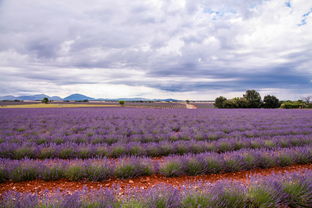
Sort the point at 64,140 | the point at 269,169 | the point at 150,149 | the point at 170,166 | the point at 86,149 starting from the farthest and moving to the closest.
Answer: the point at 64,140, the point at 150,149, the point at 86,149, the point at 269,169, the point at 170,166

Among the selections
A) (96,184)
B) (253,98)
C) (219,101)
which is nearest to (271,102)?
(253,98)

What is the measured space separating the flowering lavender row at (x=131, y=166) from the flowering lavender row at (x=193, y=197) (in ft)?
3.95

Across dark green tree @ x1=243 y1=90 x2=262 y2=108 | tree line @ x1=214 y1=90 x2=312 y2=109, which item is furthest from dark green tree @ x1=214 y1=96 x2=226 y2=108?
dark green tree @ x1=243 y1=90 x2=262 y2=108

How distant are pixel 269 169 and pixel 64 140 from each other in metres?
6.32

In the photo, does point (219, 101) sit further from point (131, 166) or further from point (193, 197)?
point (193, 197)

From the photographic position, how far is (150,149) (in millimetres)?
5543

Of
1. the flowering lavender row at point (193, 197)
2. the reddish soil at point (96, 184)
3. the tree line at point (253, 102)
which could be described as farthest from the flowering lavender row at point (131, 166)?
the tree line at point (253, 102)

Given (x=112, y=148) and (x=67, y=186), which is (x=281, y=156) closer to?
(x=112, y=148)

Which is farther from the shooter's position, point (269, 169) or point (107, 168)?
point (269, 169)

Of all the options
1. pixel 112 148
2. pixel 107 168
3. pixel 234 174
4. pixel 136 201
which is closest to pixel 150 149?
pixel 112 148

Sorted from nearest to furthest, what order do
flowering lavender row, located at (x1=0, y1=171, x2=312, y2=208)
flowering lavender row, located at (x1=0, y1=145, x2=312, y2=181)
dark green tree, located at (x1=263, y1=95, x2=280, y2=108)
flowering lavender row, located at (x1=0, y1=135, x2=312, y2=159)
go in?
flowering lavender row, located at (x1=0, y1=171, x2=312, y2=208)
flowering lavender row, located at (x1=0, y1=145, x2=312, y2=181)
flowering lavender row, located at (x1=0, y1=135, x2=312, y2=159)
dark green tree, located at (x1=263, y1=95, x2=280, y2=108)

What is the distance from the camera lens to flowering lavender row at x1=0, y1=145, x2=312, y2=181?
3.67 meters

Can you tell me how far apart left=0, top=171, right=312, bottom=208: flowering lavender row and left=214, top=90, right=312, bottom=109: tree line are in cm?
4067

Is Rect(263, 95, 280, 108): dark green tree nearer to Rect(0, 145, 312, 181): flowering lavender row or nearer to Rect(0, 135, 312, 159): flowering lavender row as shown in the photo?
Rect(0, 135, 312, 159): flowering lavender row
